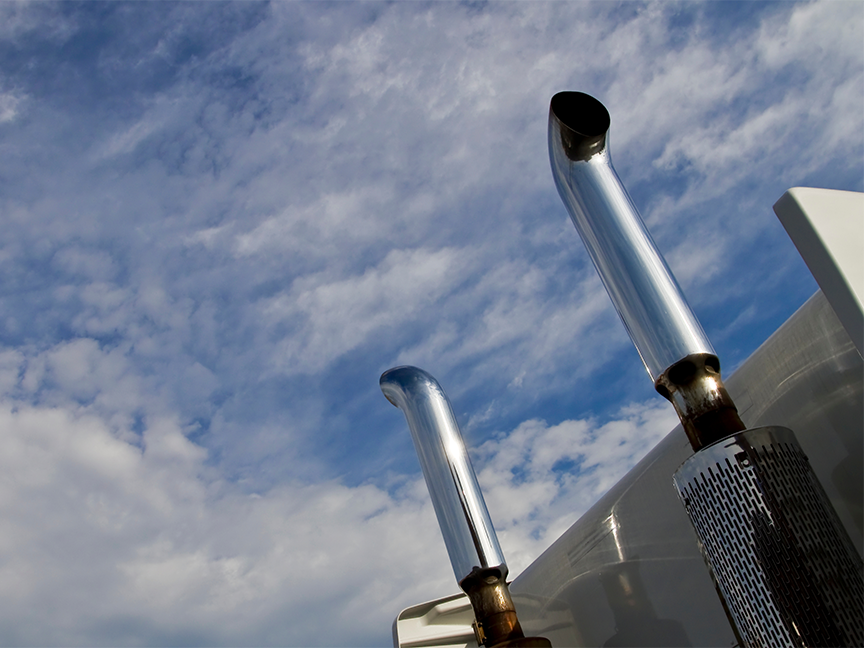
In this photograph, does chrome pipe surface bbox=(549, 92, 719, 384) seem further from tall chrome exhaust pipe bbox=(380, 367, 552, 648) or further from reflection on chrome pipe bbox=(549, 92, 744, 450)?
tall chrome exhaust pipe bbox=(380, 367, 552, 648)

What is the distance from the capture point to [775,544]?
47.6 inches

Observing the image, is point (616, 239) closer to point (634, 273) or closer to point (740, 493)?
point (634, 273)

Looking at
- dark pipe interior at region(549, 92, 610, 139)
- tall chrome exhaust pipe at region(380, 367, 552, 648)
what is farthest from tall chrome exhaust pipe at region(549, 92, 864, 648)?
tall chrome exhaust pipe at region(380, 367, 552, 648)

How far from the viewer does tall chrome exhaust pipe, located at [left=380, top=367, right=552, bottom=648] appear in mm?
2252

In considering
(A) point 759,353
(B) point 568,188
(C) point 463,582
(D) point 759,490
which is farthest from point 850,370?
(C) point 463,582

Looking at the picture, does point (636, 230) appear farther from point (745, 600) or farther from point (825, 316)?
point (745, 600)

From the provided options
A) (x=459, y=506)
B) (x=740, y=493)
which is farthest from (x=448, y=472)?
(x=740, y=493)

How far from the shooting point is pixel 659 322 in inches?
58.5

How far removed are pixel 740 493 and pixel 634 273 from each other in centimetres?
56

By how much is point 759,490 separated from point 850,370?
46 centimetres

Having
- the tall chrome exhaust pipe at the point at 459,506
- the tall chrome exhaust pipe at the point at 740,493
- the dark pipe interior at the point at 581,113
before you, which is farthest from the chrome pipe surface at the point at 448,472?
the dark pipe interior at the point at 581,113

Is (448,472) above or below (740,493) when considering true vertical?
above

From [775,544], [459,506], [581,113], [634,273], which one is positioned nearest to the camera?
[775,544]

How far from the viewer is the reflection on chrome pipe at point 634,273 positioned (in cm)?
143
